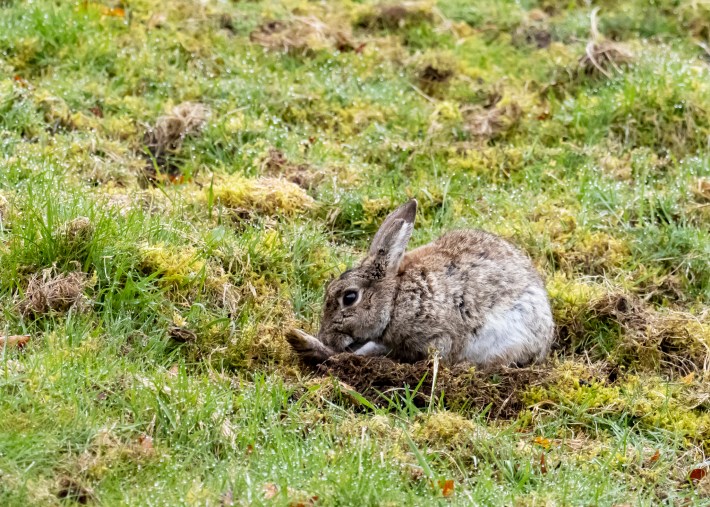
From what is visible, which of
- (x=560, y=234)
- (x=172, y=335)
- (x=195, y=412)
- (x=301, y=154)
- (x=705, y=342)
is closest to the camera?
(x=195, y=412)

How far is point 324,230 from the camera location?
8156 mm

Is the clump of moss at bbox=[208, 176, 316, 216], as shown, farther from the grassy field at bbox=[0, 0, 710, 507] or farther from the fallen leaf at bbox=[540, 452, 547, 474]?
the fallen leaf at bbox=[540, 452, 547, 474]

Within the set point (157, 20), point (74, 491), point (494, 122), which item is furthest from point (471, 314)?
point (157, 20)

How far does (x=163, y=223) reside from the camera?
285 inches

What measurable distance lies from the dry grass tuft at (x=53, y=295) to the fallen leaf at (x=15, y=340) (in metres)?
0.28

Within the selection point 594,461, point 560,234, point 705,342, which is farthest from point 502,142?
point 594,461

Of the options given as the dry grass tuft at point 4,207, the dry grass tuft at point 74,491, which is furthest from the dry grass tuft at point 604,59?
the dry grass tuft at point 74,491

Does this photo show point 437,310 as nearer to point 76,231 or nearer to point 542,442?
point 542,442

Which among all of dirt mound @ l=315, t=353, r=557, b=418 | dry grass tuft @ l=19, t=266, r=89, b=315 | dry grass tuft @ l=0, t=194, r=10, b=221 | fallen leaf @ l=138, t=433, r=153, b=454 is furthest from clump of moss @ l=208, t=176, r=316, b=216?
fallen leaf @ l=138, t=433, r=153, b=454

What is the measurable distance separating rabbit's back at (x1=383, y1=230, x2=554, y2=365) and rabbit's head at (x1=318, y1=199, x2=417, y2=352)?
0.28 feet

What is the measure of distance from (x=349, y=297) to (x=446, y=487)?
1884 mm

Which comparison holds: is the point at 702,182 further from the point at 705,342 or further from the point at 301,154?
the point at 301,154

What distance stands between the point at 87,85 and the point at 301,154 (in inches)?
76.7

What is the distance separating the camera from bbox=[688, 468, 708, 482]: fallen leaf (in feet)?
19.0
